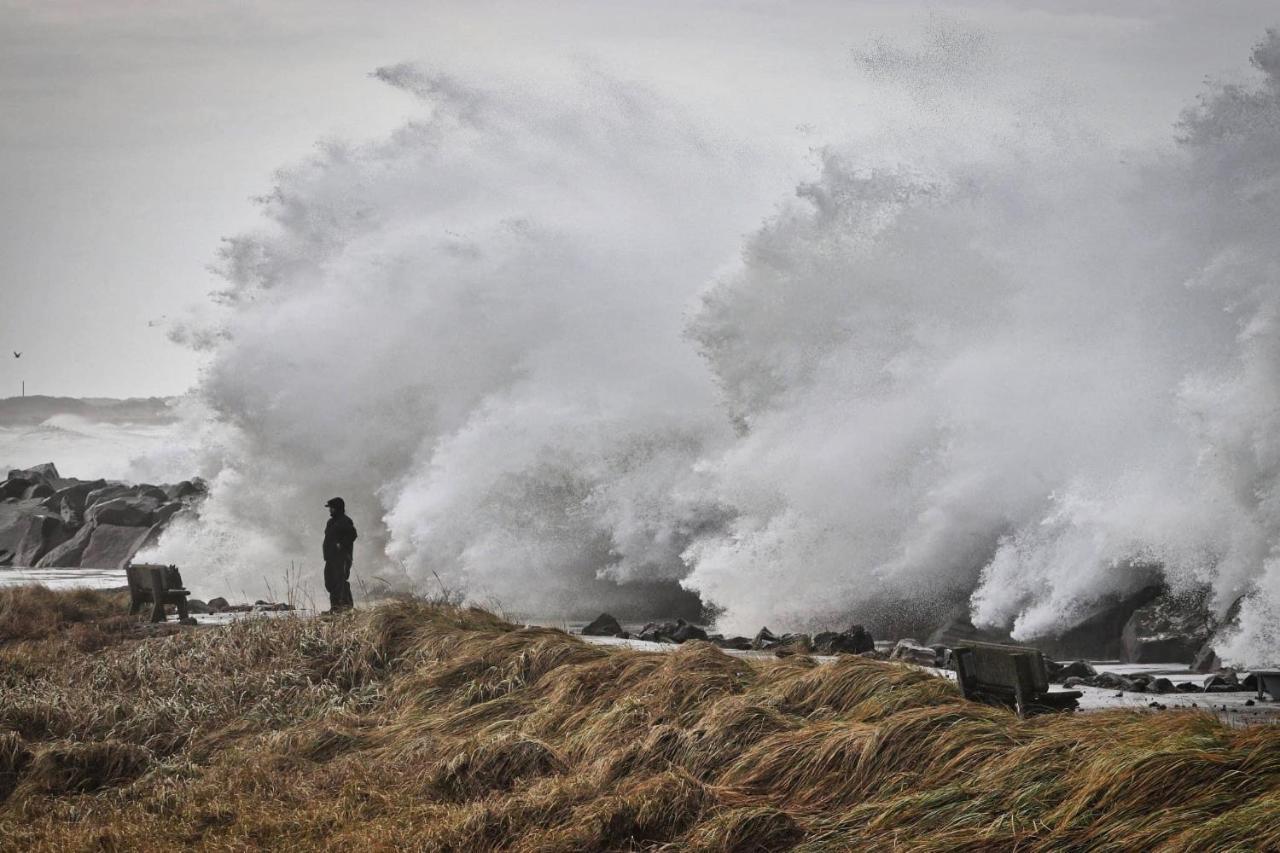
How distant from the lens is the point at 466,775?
858cm

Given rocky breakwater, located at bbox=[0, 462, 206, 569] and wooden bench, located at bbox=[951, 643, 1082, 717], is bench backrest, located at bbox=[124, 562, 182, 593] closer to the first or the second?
wooden bench, located at bbox=[951, 643, 1082, 717]

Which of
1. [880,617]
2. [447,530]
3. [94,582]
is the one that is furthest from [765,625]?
[94,582]

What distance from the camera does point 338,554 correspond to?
55.0 feet

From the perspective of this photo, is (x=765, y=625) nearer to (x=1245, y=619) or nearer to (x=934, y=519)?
(x=934, y=519)

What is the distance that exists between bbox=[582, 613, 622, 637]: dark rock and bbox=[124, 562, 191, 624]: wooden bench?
500 cm

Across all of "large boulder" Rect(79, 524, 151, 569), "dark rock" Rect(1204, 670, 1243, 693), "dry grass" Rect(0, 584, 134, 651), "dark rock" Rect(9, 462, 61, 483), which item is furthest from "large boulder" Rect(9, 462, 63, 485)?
"dark rock" Rect(1204, 670, 1243, 693)

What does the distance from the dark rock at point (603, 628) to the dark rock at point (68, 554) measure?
78.9 ft

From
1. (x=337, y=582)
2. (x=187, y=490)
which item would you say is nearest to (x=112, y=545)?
(x=187, y=490)

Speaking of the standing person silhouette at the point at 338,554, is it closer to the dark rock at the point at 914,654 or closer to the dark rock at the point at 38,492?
the dark rock at the point at 914,654

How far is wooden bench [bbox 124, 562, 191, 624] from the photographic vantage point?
56.6 feet

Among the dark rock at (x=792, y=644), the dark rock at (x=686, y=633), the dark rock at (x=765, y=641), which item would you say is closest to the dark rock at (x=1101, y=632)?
the dark rock at (x=792, y=644)

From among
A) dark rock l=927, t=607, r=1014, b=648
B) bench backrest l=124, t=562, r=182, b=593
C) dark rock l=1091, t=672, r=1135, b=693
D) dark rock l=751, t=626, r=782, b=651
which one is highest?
bench backrest l=124, t=562, r=182, b=593

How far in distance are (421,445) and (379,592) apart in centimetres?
747

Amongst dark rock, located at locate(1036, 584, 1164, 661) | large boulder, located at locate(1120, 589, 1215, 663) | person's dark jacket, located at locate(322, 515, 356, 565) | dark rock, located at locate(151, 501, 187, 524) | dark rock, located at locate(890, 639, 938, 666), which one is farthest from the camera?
dark rock, located at locate(151, 501, 187, 524)
